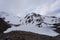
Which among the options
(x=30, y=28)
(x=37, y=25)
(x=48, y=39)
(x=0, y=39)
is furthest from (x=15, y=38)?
(x=37, y=25)

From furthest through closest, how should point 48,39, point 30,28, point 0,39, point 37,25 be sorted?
point 37,25, point 30,28, point 48,39, point 0,39

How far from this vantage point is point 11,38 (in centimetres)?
4278

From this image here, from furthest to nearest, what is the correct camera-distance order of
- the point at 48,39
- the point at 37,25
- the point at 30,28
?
the point at 37,25
the point at 30,28
the point at 48,39

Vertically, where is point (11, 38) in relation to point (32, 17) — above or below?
below

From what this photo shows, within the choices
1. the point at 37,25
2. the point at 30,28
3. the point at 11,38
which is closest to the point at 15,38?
the point at 11,38

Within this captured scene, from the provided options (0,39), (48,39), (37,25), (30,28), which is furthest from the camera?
(37,25)

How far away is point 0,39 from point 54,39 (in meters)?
14.8

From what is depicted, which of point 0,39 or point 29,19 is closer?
point 0,39

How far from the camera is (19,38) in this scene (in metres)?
42.9

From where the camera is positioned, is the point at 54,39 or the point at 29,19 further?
the point at 29,19

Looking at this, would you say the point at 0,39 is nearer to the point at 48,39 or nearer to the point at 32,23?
the point at 48,39

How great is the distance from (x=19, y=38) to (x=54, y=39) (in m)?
9.78

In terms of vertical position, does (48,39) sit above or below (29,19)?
below

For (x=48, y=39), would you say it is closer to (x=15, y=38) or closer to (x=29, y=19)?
(x=15, y=38)
